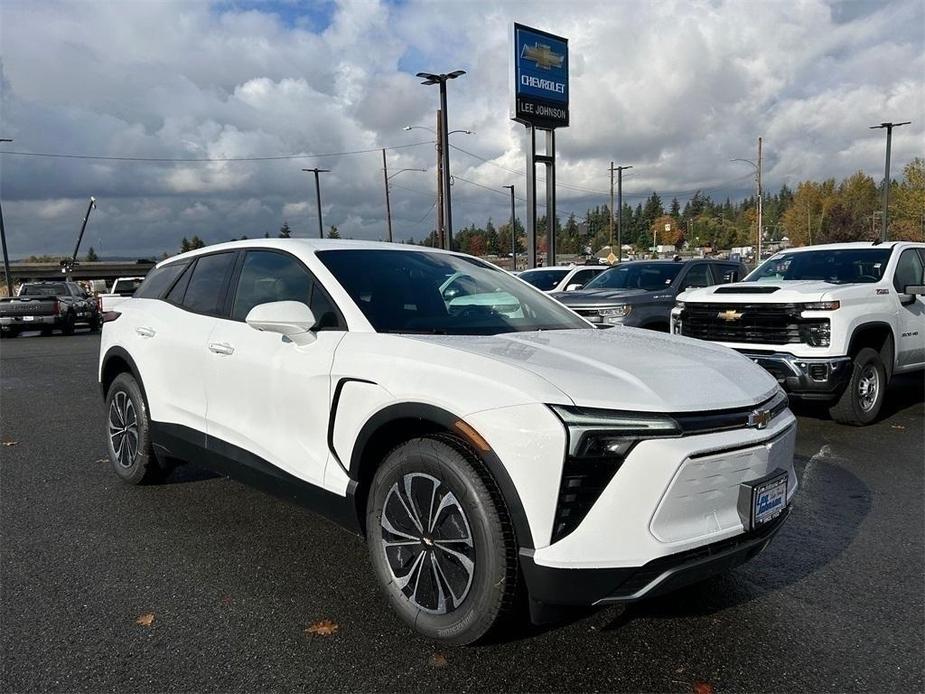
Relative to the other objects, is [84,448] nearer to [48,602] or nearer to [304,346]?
[48,602]

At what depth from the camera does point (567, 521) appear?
8.09 feet

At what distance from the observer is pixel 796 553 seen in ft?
12.6

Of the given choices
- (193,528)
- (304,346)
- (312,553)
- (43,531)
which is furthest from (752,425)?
(43,531)

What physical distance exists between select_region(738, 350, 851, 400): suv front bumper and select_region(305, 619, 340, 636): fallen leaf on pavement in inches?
193

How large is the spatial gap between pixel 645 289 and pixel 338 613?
847 cm

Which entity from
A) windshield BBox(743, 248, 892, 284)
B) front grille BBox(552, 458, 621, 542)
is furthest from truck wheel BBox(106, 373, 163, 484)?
windshield BBox(743, 248, 892, 284)

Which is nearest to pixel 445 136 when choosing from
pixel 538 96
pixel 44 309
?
pixel 538 96

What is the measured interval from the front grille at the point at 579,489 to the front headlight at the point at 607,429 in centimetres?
3

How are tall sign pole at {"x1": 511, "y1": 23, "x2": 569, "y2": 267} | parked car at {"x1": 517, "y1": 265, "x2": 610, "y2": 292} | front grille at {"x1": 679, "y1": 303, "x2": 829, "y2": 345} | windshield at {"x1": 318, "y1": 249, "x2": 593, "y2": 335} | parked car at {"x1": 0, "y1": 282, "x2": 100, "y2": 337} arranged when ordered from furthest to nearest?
tall sign pole at {"x1": 511, "y1": 23, "x2": 569, "y2": 267} < parked car at {"x1": 0, "y1": 282, "x2": 100, "y2": 337} < parked car at {"x1": 517, "y1": 265, "x2": 610, "y2": 292} < front grille at {"x1": 679, "y1": 303, "x2": 829, "y2": 345} < windshield at {"x1": 318, "y1": 249, "x2": 593, "y2": 335}

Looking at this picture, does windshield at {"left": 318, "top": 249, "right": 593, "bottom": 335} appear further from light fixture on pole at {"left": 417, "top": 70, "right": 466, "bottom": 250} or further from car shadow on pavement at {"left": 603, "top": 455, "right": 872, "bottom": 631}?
light fixture on pole at {"left": 417, "top": 70, "right": 466, "bottom": 250}

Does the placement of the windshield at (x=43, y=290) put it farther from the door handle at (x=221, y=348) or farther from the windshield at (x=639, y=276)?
the door handle at (x=221, y=348)

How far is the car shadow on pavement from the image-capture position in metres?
3.24

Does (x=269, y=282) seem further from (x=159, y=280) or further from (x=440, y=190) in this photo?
(x=440, y=190)

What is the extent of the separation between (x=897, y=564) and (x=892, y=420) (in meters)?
4.24
